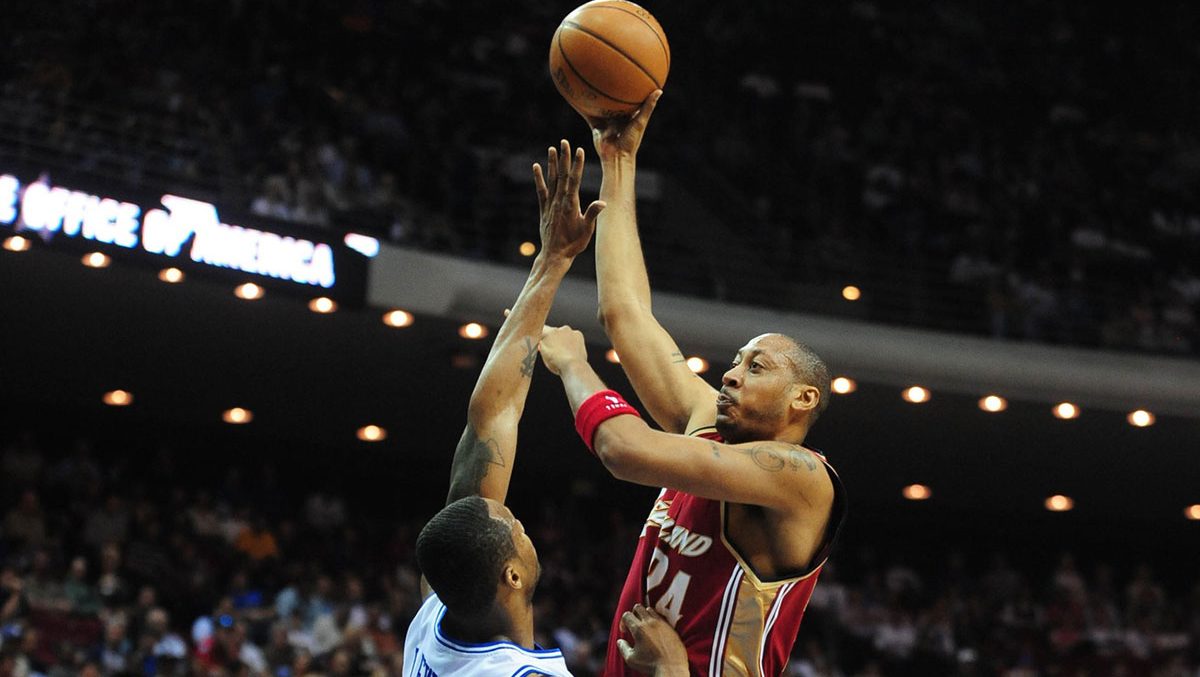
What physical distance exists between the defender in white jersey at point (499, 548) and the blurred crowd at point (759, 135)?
832 cm

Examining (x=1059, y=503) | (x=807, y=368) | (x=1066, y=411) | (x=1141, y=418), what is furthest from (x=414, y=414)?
(x=807, y=368)

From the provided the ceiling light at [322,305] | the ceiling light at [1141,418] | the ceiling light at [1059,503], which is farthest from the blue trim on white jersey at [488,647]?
the ceiling light at [1059,503]

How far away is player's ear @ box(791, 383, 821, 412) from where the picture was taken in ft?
12.5

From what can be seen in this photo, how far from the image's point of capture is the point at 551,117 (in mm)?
16453

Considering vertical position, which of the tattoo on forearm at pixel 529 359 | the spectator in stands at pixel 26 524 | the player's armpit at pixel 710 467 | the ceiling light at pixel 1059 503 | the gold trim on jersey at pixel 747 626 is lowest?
the gold trim on jersey at pixel 747 626

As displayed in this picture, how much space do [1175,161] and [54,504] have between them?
13448 mm

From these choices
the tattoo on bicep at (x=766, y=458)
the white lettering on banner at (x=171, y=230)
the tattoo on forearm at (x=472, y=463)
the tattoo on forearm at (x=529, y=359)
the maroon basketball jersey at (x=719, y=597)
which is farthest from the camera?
the white lettering on banner at (x=171, y=230)

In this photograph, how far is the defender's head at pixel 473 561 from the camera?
3152 mm

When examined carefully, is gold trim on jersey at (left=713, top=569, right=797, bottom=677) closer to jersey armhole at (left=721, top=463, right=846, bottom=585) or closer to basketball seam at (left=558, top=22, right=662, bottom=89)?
jersey armhole at (left=721, top=463, right=846, bottom=585)

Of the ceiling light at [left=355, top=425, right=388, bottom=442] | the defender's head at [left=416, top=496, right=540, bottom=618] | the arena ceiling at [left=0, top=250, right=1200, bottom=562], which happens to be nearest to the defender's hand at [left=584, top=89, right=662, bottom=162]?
the defender's head at [left=416, top=496, right=540, bottom=618]

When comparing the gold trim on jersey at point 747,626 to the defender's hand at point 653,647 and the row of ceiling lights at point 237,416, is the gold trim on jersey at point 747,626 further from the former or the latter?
the row of ceiling lights at point 237,416

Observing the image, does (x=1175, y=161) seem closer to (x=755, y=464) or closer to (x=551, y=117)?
(x=551, y=117)

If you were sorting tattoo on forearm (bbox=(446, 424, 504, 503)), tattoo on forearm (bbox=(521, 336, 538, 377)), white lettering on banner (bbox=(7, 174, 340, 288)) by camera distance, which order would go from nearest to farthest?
tattoo on forearm (bbox=(446, 424, 504, 503)), tattoo on forearm (bbox=(521, 336, 538, 377)), white lettering on banner (bbox=(7, 174, 340, 288))

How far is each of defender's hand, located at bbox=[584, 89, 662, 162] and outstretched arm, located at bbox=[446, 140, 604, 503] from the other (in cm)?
51
